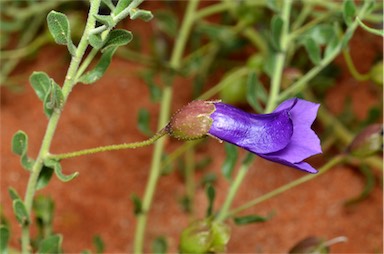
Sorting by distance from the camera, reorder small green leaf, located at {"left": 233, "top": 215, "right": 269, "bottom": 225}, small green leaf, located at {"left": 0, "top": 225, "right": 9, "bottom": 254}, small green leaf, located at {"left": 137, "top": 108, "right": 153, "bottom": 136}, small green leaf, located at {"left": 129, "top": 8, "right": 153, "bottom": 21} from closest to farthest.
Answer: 1. small green leaf, located at {"left": 129, "top": 8, "right": 153, "bottom": 21}
2. small green leaf, located at {"left": 0, "top": 225, "right": 9, "bottom": 254}
3. small green leaf, located at {"left": 233, "top": 215, "right": 269, "bottom": 225}
4. small green leaf, located at {"left": 137, "top": 108, "right": 153, "bottom": 136}

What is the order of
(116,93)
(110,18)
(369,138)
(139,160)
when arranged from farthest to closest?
1. (116,93)
2. (139,160)
3. (369,138)
4. (110,18)

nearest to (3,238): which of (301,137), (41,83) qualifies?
(41,83)

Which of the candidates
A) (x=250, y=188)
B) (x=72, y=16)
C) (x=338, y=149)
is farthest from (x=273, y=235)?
(x=72, y=16)

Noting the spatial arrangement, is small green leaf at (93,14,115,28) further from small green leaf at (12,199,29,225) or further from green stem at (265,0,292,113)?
green stem at (265,0,292,113)

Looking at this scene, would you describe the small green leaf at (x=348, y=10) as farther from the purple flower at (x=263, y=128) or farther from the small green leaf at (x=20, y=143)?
the small green leaf at (x=20, y=143)

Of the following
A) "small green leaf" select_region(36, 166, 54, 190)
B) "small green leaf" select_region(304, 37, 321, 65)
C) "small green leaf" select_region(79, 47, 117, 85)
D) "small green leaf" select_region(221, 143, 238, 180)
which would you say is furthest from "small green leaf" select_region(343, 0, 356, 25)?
"small green leaf" select_region(36, 166, 54, 190)

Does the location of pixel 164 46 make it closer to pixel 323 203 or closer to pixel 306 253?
pixel 323 203
